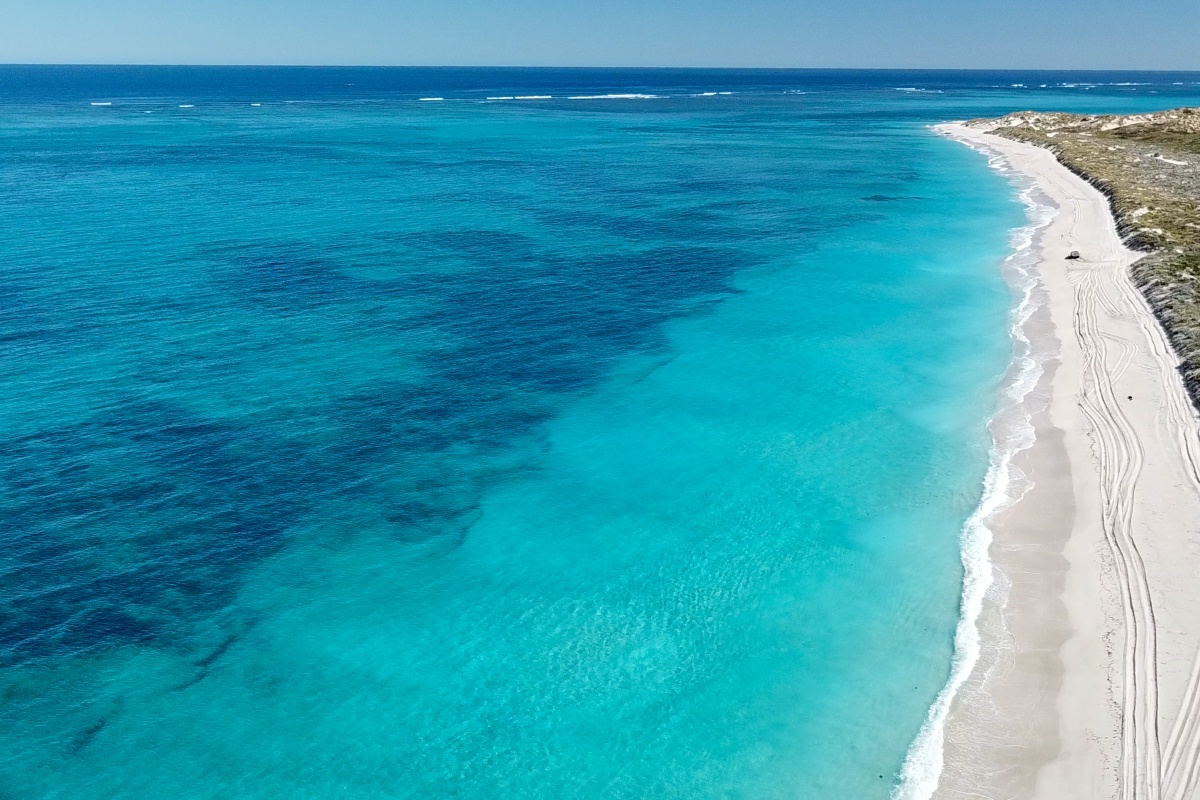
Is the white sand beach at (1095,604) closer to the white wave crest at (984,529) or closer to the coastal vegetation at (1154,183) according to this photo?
the white wave crest at (984,529)

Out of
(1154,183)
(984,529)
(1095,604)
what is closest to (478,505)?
(984,529)

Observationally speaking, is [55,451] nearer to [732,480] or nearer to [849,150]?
[732,480]

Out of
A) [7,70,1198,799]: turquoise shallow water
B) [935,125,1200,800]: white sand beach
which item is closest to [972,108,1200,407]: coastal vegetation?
[935,125,1200,800]: white sand beach

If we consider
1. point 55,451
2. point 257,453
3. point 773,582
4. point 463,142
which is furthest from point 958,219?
point 463,142

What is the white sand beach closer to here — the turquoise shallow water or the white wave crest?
the white wave crest

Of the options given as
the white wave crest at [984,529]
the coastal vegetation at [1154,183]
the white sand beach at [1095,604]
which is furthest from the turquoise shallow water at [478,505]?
the coastal vegetation at [1154,183]
